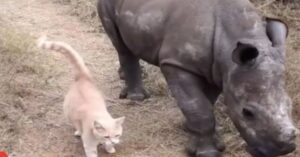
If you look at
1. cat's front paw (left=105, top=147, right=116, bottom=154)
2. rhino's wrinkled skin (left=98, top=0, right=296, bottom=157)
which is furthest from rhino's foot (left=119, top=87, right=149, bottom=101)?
cat's front paw (left=105, top=147, right=116, bottom=154)

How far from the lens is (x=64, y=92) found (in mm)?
5527

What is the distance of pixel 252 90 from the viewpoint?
3.95 m

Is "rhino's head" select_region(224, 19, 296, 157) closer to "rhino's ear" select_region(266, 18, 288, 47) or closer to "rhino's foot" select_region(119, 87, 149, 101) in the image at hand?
"rhino's ear" select_region(266, 18, 288, 47)

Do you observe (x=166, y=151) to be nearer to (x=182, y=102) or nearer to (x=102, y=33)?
(x=182, y=102)

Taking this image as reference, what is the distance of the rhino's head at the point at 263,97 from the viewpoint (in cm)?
387

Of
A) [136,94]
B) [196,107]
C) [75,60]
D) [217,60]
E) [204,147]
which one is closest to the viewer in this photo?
[217,60]

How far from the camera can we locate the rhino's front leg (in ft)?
14.3

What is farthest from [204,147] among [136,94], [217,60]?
[136,94]

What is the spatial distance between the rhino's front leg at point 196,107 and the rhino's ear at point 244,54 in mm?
479

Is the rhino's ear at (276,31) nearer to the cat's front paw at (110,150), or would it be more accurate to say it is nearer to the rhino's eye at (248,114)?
the rhino's eye at (248,114)

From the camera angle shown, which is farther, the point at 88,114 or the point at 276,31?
the point at 88,114

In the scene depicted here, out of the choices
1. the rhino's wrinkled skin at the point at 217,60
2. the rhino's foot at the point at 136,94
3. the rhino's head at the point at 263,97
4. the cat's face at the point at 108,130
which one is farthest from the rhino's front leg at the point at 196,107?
the rhino's foot at the point at 136,94

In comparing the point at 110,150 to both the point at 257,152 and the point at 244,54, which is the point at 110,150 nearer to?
the point at 257,152

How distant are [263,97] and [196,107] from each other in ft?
1.93
